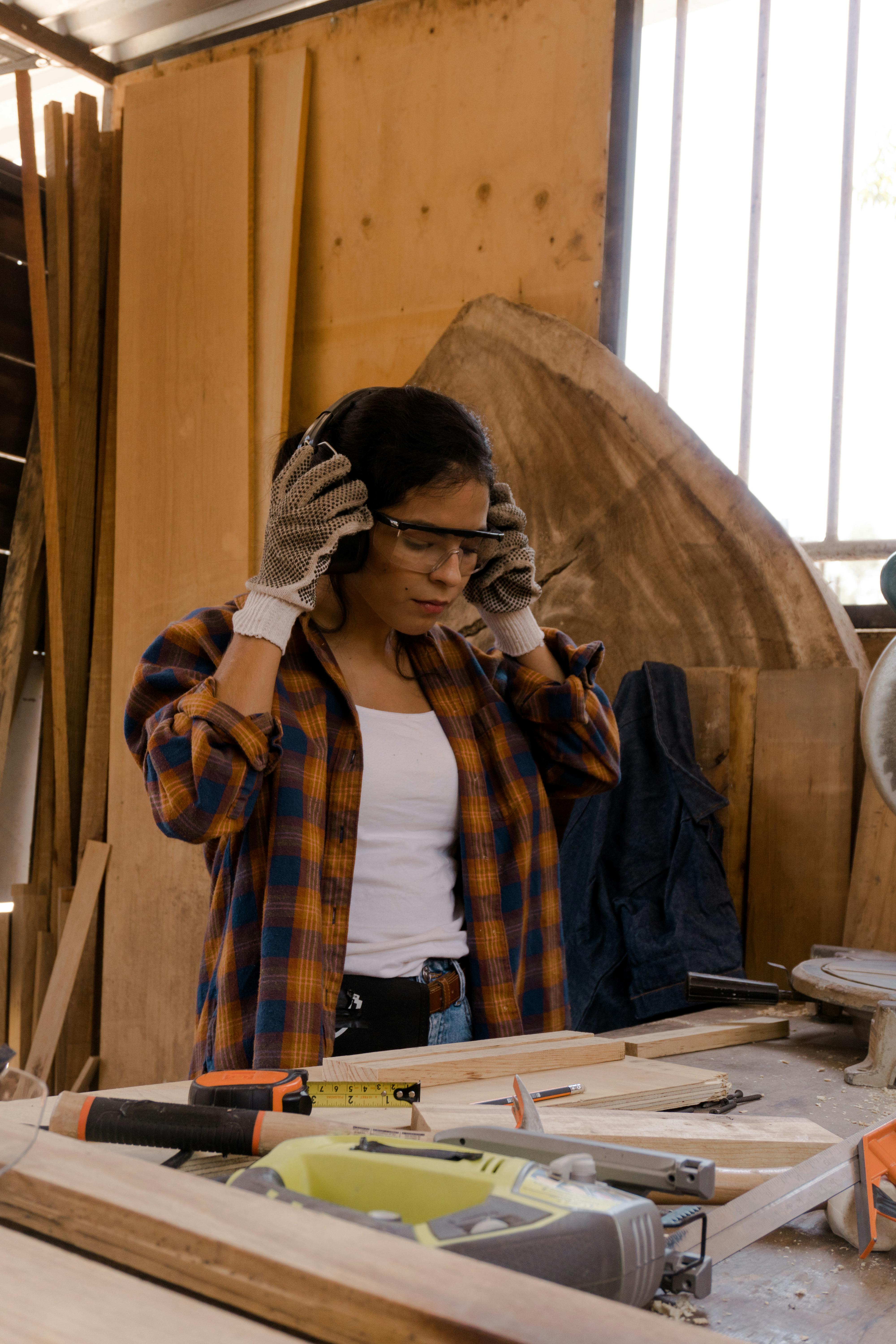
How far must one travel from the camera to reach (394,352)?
336 cm

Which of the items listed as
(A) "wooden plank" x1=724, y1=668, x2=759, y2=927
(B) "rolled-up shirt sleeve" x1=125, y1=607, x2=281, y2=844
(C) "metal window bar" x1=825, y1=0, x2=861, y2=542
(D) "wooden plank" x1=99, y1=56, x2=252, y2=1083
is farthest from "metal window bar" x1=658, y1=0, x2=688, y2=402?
(B) "rolled-up shirt sleeve" x1=125, y1=607, x2=281, y2=844

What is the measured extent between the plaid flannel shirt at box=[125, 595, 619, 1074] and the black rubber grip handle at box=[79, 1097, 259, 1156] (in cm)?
61

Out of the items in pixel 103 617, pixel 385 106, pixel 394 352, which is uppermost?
pixel 385 106

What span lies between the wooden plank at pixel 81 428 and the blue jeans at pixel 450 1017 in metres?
2.33

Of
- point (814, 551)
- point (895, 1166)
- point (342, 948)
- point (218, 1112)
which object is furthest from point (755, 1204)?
point (814, 551)

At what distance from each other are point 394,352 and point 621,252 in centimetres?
75

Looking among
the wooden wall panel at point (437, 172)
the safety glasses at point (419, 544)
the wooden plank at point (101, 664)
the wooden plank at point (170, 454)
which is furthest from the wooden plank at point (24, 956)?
the safety glasses at point (419, 544)

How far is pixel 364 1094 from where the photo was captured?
1.24 m

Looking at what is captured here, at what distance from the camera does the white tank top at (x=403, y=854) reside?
1.67 m

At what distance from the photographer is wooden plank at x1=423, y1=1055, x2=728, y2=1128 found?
4.15 feet

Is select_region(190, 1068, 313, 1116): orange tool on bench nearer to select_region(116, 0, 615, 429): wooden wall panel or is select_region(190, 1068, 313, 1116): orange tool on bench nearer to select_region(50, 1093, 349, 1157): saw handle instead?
select_region(50, 1093, 349, 1157): saw handle

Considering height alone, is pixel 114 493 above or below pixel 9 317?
below

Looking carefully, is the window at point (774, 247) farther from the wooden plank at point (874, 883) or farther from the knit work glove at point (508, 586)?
the knit work glove at point (508, 586)

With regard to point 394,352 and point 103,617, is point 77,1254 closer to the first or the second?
point 394,352
